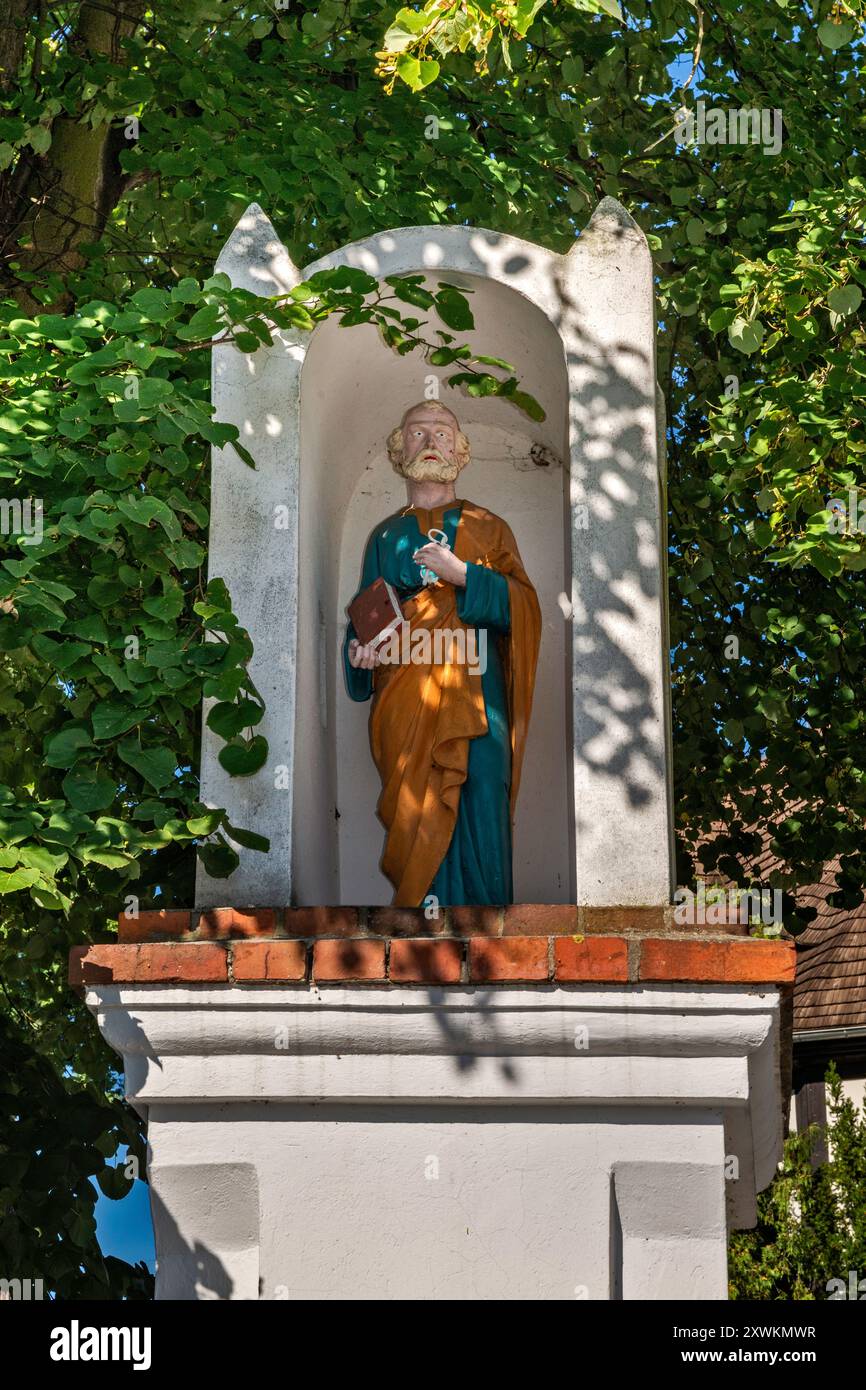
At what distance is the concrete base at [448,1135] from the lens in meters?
4.48

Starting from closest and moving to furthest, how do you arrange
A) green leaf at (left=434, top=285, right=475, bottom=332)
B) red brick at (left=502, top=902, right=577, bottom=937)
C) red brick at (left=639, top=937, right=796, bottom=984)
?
red brick at (left=639, top=937, right=796, bottom=984) < red brick at (left=502, top=902, right=577, bottom=937) < green leaf at (left=434, top=285, right=475, bottom=332)

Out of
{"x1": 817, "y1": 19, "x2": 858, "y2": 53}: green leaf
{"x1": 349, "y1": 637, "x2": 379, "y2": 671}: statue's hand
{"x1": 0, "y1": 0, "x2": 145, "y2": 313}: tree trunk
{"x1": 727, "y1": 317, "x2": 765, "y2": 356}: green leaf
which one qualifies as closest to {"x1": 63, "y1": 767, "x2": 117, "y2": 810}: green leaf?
{"x1": 349, "y1": 637, "x2": 379, "y2": 671}: statue's hand

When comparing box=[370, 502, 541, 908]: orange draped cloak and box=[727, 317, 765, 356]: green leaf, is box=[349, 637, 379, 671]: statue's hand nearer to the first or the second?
box=[370, 502, 541, 908]: orange draped cloak

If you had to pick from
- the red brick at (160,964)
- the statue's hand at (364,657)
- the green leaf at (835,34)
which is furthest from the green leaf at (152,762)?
the green leaf at (835,34)

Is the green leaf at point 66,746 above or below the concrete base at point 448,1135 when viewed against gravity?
above

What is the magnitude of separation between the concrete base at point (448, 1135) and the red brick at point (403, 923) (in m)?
0.19

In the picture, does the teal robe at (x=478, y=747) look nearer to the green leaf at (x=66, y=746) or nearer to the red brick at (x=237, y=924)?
the red brick at (x=237, y=924)

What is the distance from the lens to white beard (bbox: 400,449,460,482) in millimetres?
5848

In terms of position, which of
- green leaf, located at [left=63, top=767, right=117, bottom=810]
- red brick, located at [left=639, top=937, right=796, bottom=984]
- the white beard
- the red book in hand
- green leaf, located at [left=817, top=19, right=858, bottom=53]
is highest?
green leaf, located at [left=817, top=19, right=858, bottom=53]

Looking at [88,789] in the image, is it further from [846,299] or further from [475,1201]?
[846,299]

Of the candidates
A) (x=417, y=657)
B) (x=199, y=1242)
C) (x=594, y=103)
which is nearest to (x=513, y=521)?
(x=417, y=657)

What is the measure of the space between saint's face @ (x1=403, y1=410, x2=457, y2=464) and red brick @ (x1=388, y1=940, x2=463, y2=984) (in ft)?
6.56

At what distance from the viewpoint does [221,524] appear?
5215 millimetres
